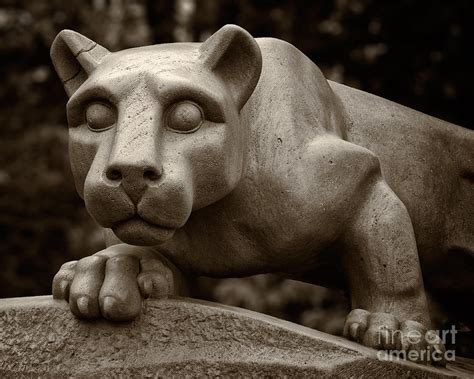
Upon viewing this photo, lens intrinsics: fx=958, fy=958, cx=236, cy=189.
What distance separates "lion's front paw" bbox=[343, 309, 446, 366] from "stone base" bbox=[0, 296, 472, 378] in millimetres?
58

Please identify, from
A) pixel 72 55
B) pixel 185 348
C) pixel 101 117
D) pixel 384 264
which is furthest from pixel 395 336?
pixel 72 55

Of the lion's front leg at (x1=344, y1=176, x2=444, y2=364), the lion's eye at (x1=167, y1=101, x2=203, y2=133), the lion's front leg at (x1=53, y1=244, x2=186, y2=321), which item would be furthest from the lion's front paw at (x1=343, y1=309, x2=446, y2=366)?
the lion's eye at (x1=167, y1=101, x2=203, y2=133)

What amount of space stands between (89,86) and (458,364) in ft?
4.95

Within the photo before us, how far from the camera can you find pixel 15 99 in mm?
6484

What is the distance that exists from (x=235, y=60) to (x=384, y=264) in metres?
0.73

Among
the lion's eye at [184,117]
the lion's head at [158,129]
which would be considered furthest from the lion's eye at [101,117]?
the lion's eye at [184,117]

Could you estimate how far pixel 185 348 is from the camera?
2.47m

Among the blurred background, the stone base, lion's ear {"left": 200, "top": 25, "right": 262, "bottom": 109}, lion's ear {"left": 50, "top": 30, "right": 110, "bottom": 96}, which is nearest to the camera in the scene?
the stone base

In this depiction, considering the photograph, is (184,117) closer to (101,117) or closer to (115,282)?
(101,117)

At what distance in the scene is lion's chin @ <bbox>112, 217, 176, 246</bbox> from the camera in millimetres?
2391

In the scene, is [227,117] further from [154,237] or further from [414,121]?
[414,121]

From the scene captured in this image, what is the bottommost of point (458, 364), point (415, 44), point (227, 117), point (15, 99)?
point (15, 99)

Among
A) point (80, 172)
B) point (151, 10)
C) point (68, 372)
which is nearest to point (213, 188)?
point (80, 172)

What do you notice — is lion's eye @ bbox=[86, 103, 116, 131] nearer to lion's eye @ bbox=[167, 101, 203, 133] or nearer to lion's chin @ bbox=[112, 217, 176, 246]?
lion's eye @ bbox=[167, 101, 203, 133]
